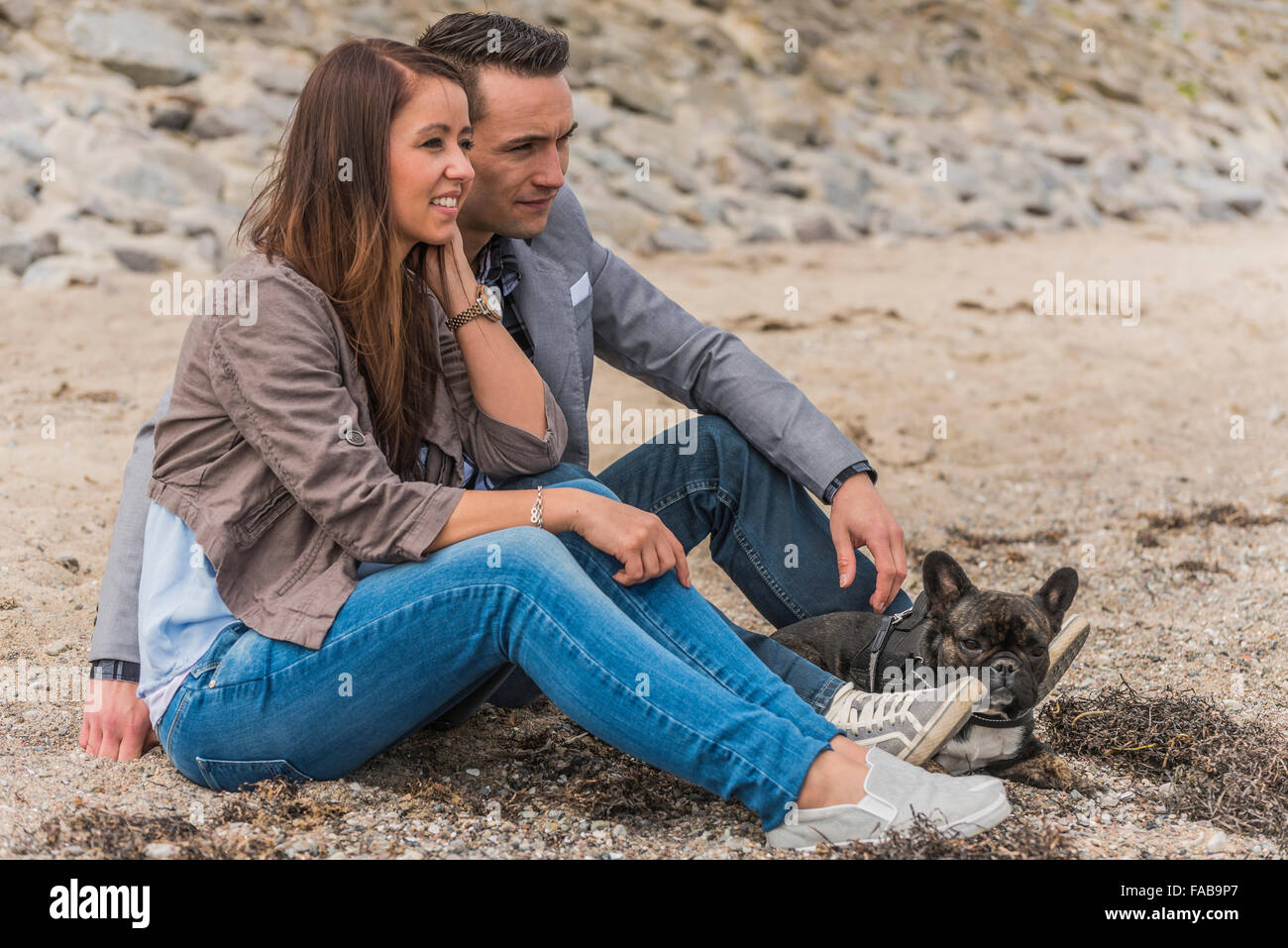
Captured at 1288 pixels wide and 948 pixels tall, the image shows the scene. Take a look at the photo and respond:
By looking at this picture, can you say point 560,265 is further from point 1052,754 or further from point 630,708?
point 1052,754

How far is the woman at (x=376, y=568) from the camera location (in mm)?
Result: 2404

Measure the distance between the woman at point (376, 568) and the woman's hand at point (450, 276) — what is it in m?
0.11

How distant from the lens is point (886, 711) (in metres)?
2.69

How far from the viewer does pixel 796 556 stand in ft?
10.9

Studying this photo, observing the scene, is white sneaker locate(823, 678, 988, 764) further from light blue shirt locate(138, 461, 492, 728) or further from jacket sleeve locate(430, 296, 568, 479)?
light blue shirt locate(138, 461, 492, 728)

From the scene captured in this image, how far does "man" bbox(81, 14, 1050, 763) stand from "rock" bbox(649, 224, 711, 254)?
6.65 metres

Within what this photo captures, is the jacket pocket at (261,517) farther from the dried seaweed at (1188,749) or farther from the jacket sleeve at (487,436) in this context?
the dried seaweed at (1188,749)

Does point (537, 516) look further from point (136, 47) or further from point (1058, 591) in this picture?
point (136, 47)

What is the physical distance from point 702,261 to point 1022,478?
466cm

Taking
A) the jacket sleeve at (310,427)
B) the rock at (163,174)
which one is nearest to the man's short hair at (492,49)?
the jacket sleeve at (310,427)

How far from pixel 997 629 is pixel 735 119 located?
1061 centimetres

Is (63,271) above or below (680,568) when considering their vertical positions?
below

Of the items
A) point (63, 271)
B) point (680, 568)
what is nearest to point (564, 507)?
point (680, 568)
